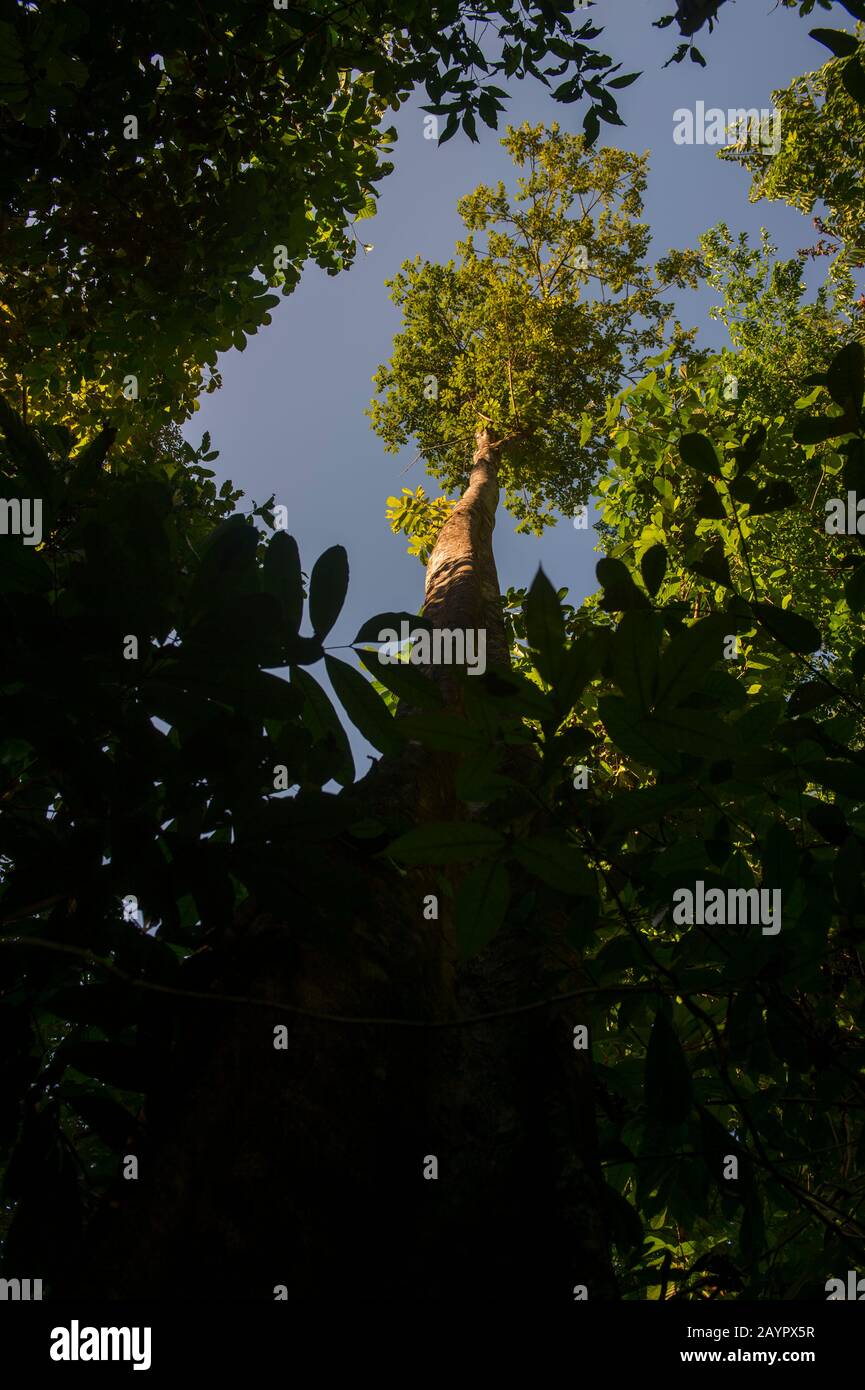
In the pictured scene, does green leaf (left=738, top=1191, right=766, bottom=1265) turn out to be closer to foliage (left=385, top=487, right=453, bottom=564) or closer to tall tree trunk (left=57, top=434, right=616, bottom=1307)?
tall tree trunk (left=57, top=434, right=616, bottom=1307)

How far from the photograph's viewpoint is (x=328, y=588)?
1.21m

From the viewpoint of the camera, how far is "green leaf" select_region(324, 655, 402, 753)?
1.19m

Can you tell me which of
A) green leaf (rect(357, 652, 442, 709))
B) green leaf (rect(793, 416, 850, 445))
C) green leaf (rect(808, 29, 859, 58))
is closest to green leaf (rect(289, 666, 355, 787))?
green leaf (rect(357, 652, 442, 709))

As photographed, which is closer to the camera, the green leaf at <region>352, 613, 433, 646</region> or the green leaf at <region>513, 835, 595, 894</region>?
the green leaf at <region>513, 835, 595, 894</region>

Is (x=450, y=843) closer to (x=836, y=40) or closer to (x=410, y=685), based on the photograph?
(x=410, y=685)

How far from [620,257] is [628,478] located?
8204mm

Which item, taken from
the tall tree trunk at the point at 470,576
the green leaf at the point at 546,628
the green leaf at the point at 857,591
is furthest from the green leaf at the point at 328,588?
the tall tree trunk at the point at 470,576

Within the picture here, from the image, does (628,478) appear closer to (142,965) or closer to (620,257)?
A: (142,965)

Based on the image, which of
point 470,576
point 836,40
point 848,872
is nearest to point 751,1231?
point 848,872

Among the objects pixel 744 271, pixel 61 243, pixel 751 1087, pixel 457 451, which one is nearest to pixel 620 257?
pixel 744 271

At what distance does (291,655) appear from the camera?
1160 millimetres

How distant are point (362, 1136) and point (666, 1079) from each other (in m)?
0.55

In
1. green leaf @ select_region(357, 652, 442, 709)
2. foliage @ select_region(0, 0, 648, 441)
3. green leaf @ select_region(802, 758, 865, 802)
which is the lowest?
green leaf @ select_region(802, 758, 865, 802)

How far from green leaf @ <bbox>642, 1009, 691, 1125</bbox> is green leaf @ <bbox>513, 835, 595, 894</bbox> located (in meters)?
0.37
